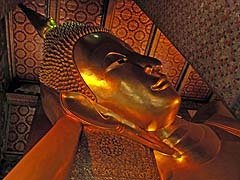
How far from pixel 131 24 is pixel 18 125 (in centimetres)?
95

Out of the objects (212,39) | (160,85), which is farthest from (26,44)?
(212,39)

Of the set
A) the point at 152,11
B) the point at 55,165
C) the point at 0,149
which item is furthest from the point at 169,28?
the point at 0,149

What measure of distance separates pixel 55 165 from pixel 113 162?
257 millimetres

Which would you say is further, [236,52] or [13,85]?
[13,85]

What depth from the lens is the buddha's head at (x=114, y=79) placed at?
1428 mm

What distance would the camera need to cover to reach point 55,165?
123 centimetres

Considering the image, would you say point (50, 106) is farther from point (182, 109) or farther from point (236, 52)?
point (182, 109)

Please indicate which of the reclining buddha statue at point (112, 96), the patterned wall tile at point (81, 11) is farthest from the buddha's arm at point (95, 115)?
the patterned wall tile at point (81, 11)

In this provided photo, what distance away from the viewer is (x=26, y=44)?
2348mm

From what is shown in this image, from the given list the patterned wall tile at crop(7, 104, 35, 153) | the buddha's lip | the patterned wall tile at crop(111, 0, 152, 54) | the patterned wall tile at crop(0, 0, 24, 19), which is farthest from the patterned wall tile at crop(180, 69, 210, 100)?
the patterned wall tile at crop(0, 0, 24, 19)

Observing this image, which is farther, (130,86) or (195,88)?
(195,88)

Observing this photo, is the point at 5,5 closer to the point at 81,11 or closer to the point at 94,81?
the point at 94,81

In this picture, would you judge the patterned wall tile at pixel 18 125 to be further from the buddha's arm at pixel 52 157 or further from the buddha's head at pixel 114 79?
the buddha's arm at pixel 52 157

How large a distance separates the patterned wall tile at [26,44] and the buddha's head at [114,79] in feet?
2.59
